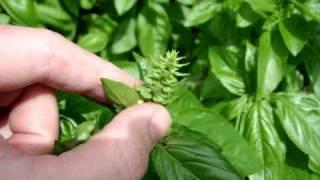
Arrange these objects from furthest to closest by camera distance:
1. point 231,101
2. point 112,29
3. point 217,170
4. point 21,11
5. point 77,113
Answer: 1. point 112,29
2. point 21,11
3. point 231,101
4. point 77,113
5. point 217,170

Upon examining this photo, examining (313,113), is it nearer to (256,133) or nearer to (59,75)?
(256,133)

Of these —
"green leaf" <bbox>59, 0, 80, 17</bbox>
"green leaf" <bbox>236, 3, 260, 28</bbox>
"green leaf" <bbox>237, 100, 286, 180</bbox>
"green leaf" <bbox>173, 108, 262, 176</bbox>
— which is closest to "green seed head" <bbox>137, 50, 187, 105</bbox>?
"green leaf" <bbox>173, 108, 262, 176</bbox>

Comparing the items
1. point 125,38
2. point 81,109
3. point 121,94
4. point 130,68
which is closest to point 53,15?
point 125,38

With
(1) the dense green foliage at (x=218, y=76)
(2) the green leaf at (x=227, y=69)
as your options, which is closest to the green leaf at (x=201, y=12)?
(1) the dense green foliage at (x=218, y=76)

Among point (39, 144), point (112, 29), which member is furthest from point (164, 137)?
point (112, 29)

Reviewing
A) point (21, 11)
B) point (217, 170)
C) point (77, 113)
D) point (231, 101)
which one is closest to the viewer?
point (217, 170)

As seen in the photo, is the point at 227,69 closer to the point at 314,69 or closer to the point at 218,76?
the point at 218,76
